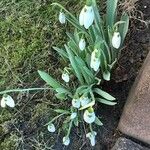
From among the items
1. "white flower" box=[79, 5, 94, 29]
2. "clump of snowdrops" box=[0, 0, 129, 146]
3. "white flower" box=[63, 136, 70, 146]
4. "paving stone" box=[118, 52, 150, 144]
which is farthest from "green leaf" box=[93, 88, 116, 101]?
"white flower" box=[79, 5, 94, 29]

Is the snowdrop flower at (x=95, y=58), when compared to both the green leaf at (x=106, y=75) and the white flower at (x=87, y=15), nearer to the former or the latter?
the white flower at (x=87, y=15)

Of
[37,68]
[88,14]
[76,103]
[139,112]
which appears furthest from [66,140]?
[88,14]

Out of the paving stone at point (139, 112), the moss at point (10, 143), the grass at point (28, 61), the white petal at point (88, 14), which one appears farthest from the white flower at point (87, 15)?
the moss at point (10, 143)

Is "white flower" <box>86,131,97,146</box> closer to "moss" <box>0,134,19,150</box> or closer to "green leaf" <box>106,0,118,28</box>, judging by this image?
"moss" <box>0,134,19,150</box>

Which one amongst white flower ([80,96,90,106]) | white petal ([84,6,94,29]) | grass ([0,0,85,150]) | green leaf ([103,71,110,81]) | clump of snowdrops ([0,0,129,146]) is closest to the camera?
white petal ([84,6,94,29])

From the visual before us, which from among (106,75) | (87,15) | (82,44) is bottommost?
(106,75)

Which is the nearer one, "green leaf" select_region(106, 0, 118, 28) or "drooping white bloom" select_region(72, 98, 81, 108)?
"drooping white bloom" select_region(72, 98, 81, 108)

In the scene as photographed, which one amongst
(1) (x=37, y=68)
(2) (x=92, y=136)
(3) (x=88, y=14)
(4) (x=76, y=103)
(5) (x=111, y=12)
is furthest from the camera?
(1) (x=37, y=68)

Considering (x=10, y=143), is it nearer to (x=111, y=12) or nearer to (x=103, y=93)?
(x=103, y=93)
